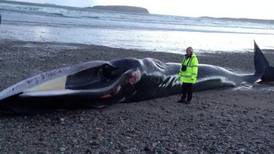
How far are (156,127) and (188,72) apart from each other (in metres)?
2.88

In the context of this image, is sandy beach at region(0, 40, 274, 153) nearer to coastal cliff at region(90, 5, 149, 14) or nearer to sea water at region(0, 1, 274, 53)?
sea water at region(0, 1, 274, 53)

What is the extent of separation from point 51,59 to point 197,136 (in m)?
11.8

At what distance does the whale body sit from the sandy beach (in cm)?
25

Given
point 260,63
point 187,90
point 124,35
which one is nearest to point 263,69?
point 260,63

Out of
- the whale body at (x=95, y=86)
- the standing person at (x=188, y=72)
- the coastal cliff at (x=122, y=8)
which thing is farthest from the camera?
the coastal cliff at (x=122, y=8)

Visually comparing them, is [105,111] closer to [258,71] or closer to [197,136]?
[197,136]

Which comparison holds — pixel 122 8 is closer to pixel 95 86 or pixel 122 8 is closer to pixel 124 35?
pixel 124 35

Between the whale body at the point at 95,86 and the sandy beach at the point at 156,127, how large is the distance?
252 mm

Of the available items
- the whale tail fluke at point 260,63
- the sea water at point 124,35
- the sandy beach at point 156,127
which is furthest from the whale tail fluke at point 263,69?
the sea water at point 124,35

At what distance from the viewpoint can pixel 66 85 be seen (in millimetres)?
10133

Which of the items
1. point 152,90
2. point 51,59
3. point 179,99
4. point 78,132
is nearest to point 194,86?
point 179,99

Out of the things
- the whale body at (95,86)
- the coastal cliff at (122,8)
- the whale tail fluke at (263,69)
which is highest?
the whale body at (95,86)

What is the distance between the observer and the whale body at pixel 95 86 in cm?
940

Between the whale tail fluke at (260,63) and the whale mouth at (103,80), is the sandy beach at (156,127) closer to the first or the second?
the whale mouth at (103,80)
